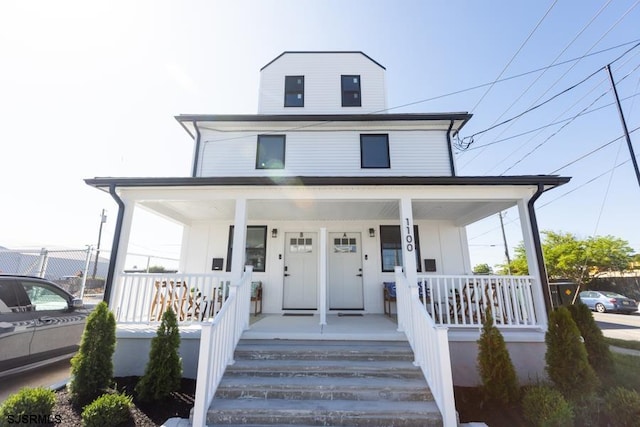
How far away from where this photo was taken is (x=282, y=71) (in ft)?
30.9

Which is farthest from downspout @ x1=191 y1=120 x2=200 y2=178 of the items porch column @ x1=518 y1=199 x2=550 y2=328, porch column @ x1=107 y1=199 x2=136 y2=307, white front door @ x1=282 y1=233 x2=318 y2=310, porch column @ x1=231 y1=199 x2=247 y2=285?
porch column @ x1=518 y1=199 x2=550 y2=328

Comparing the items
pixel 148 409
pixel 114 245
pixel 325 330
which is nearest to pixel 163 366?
pixel 148 409

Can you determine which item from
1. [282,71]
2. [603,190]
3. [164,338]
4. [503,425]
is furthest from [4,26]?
[603,190]

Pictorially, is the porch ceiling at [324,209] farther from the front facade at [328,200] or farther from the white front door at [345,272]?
the white front door at [345,272]

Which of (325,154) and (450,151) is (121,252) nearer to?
(325,154)

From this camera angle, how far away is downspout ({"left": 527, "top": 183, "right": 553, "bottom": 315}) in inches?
185

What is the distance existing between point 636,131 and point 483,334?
12.0 metres

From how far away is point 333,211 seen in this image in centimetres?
654

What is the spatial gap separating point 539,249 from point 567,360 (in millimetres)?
2078

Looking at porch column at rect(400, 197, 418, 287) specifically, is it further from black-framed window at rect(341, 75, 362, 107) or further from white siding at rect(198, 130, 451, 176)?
black-framed window at rect(341, 75, 362, 107)

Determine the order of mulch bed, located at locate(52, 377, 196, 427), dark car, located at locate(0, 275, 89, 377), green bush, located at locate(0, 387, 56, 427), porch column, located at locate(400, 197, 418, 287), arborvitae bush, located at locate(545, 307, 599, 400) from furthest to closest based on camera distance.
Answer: porch column, located at locate(400, 197, 418, 287) → dark car, located at locate(0, 275, 89, 377) → arborvitae bush, located at locate(545, 307, 599, 400) → mulch bed, located at locate(52, 377, 196, 427) → green bush, located at locate(0, 387, 56, 427)

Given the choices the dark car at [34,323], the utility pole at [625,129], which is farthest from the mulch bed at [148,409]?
the utility pole at [625,129]

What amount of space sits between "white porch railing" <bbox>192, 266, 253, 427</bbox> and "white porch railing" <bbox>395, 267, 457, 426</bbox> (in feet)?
8.40

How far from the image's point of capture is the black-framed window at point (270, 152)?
313 inches
